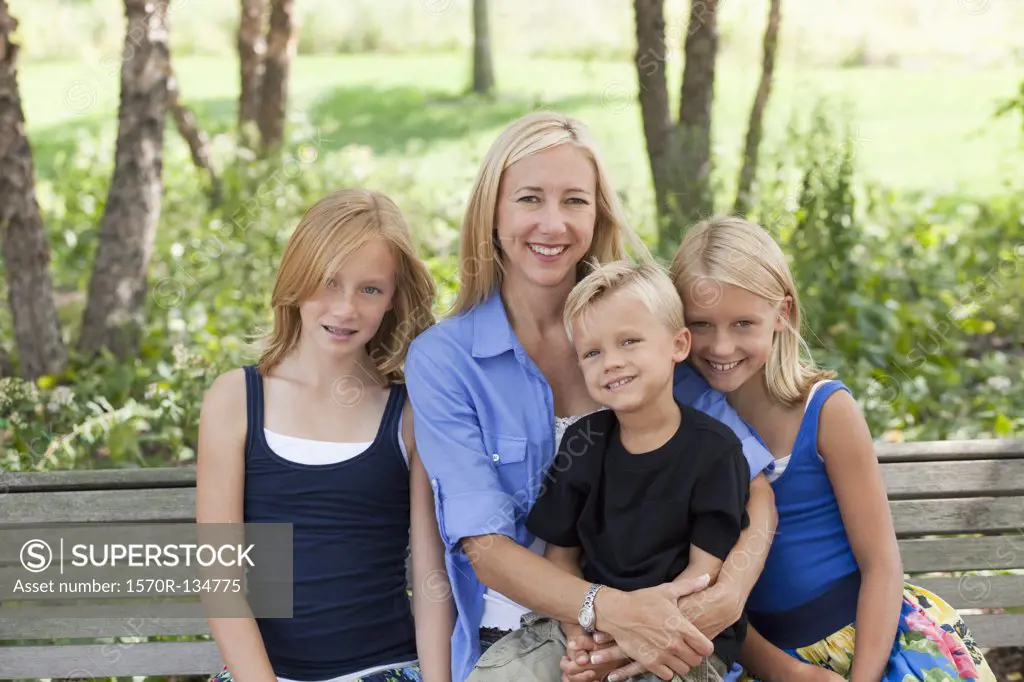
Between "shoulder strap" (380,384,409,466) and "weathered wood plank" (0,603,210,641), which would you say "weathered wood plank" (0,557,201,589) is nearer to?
"weathered wood plank" (0,603,210,641)

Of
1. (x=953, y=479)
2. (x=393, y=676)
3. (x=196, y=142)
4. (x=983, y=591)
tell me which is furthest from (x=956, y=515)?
(x=196, y=142)

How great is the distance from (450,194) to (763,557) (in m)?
5.06

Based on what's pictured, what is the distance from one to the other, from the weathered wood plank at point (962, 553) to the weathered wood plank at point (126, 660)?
6.25 ft

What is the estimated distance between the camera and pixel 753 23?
13.3 metres

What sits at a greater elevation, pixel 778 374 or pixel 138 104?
pixel 138 104

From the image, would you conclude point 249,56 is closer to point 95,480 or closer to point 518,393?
point 95,480

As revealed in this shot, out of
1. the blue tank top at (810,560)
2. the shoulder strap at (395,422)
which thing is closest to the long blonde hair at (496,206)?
the shoulder strap at (395,422)

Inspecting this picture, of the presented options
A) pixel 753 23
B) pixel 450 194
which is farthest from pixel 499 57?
pixel 450 194

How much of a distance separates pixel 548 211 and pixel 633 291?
312 mm

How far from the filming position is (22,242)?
4.34m

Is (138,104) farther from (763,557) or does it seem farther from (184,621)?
(763,557)

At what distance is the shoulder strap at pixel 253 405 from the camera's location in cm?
262

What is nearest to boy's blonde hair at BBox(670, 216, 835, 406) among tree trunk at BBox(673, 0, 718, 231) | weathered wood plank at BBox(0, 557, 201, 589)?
weathered wood plank at BBox(0, 557, 201, 589)

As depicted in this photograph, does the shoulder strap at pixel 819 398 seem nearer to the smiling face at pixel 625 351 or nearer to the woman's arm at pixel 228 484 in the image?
the smiling face at pixel 625 351
